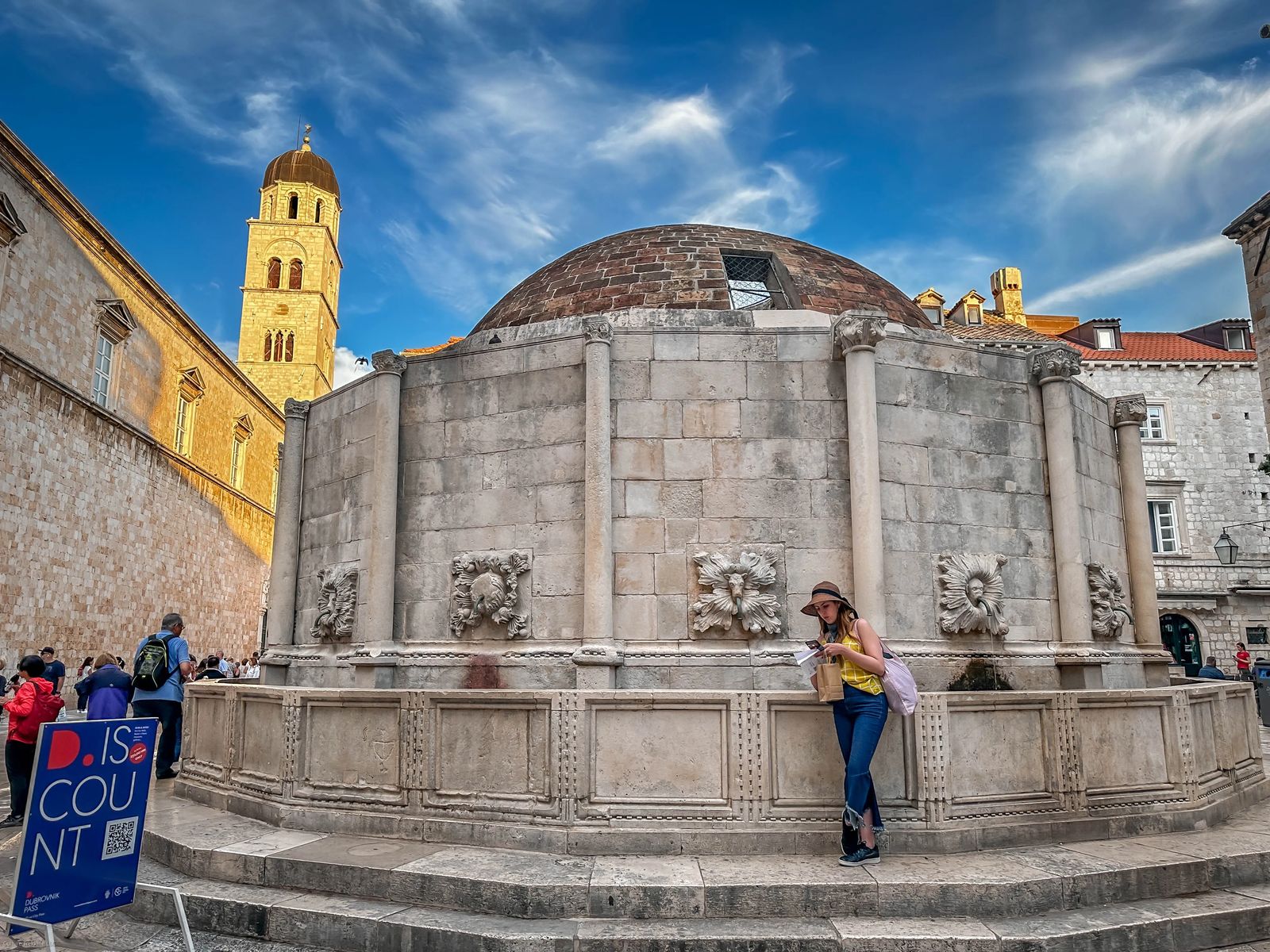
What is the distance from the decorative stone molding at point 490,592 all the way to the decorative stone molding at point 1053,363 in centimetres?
630

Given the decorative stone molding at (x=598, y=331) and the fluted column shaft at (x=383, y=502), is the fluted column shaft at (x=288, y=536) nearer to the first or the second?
the fluted column shaft at (x=383, y=502)

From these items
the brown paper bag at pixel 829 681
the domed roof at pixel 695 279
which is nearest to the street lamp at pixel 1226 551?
the domed roof at pixel 695 279

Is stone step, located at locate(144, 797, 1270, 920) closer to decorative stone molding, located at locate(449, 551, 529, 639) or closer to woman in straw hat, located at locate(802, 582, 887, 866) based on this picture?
woman in straw hat, located at locate(802, 582, 887, 866)

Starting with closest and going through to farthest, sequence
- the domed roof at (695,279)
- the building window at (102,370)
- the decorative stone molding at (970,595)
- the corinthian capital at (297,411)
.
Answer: the decorative stone molding at (970,595)
the domed roof at (695,279)
the corinthian capital at (297,411)
the building window at (102,370)

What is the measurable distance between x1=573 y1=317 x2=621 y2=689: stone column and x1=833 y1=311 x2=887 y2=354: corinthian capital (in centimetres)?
248

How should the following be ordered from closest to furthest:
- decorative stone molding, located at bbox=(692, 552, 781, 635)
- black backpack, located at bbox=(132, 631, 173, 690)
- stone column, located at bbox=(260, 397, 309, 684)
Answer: decorative stone molding, located at bbox=(692, 552, 781, 635), black backpack, located at bbox=(132, 631, 173, 690), stone column, located at bbox=(260, 397, 309, 684)

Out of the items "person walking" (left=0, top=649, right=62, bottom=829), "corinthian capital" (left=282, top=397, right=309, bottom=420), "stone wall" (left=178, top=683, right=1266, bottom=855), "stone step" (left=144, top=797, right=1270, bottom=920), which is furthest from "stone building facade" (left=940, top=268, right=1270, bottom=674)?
"person walking" (left=0, top=649, right=62, bottom=829)

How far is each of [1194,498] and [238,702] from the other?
120 ft

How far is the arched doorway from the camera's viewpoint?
34.3m

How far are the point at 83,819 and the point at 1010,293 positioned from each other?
146ft

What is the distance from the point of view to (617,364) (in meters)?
9.87

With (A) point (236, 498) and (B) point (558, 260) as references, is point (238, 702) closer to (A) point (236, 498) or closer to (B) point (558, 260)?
(B) point (558, 260)

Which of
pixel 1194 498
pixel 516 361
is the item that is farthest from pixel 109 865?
pixel 1194 498

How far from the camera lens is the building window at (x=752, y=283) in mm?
12664
